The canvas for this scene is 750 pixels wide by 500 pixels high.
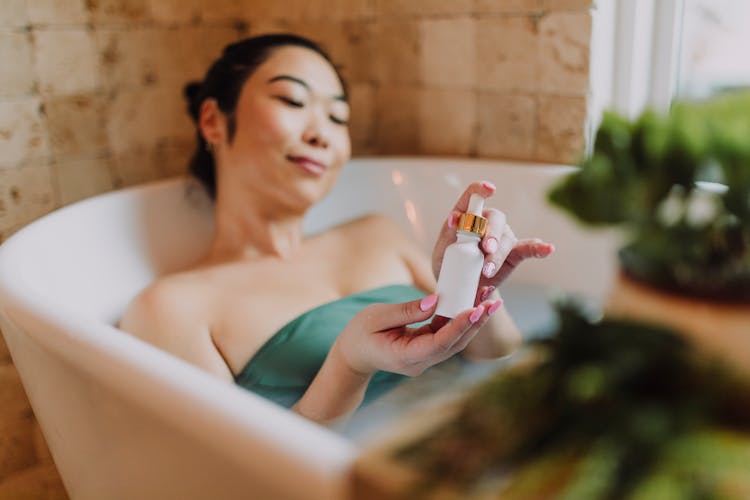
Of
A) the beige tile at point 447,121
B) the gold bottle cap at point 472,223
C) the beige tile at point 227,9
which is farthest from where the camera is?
the beige tile at point 227,9

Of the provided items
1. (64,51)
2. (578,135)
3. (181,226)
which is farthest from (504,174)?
(64,51)

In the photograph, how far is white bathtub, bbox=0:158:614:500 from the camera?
589 mm

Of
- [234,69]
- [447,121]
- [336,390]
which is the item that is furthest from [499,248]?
[447,121]

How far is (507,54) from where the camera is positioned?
1.70 m

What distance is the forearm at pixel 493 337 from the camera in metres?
0.97

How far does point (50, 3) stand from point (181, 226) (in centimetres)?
57

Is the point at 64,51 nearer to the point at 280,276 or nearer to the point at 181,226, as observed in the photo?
the point at 181,226

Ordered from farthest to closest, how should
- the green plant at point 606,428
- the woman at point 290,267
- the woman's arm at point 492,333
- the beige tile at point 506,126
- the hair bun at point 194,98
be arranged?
the beige tile at point 506,126
the hair bun at point 194,98
the woman at point 290,267
the woman's arm at point 492,333
the green plant at point 606,428

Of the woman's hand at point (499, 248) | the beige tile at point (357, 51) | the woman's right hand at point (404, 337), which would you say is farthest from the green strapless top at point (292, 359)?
the beige tile at point (357, 51)

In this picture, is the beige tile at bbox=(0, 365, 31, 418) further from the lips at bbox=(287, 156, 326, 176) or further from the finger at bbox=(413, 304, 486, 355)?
the finger at bbox=(413, 304, 486, 355)

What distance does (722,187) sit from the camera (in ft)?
1.63

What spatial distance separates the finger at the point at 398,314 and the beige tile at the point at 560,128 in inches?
31.9

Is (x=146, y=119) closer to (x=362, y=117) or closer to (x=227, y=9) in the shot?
(x=227, y=9)

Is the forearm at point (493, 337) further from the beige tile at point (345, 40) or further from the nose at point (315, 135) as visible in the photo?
the beige tile at point (345, 40)
